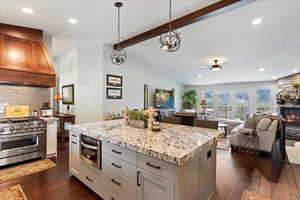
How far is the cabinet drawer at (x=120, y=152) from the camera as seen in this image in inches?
64.4

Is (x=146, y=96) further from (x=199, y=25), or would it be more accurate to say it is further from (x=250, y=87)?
(x=250, y=87)

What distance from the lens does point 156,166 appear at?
1413 mm

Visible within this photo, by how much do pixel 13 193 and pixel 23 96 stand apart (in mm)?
2398

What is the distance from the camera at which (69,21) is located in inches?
131

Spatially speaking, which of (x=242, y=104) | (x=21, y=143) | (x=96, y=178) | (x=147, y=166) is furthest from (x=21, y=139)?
(x=242, y=104)

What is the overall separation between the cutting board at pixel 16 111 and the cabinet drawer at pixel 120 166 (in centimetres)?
298

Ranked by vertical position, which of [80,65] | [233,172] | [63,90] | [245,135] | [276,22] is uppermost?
[276,22]

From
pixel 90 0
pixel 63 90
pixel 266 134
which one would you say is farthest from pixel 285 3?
pixel 63 90

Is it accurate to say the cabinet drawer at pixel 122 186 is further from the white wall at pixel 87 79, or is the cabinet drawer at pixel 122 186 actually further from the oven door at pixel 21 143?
the white wall at pixel 87 79

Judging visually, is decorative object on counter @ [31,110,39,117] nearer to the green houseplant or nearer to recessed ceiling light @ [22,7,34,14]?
recessed ceiling light @ [22,7,34,14]

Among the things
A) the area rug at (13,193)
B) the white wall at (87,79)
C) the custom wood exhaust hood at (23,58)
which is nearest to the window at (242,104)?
the white wall at (87,79)

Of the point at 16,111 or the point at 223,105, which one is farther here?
the point at 223,105

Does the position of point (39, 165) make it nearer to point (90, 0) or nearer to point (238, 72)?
point (90, 0)

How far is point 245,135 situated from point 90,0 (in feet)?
15.1
